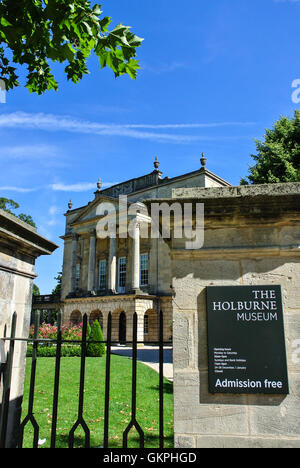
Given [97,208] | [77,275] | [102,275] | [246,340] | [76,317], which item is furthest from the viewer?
[77,275]

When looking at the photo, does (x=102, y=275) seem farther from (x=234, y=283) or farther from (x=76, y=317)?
(x=234, y=283)

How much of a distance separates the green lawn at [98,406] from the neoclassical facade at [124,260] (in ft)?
59.0

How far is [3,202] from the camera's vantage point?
44.5 meters

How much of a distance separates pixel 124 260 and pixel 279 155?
2165 centimetres

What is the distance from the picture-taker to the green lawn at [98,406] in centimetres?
630

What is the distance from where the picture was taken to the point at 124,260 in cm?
3706

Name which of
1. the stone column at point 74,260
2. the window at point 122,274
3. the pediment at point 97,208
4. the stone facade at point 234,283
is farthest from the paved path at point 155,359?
the stone column at point 74,260

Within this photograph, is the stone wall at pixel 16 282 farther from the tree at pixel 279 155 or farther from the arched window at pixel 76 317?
the arched window at pixel 76 317

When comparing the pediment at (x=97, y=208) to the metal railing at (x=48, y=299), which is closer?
the pediment at (x=97, y=208)

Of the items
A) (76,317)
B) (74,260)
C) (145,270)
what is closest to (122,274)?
(145,270)

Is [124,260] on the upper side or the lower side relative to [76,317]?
upper

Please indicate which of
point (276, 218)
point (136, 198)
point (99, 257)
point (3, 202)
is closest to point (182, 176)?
point (136, 198)
